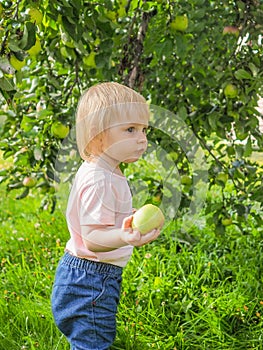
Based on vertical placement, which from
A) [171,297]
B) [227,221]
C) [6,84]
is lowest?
[171,297]

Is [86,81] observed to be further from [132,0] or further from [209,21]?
[209,21]

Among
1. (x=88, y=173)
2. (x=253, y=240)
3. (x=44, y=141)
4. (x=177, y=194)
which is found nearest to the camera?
(x=88, y=173)

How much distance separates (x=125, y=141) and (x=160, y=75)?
4.08ft

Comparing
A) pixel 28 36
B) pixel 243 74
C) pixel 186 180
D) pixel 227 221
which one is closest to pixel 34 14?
pixel 28 36

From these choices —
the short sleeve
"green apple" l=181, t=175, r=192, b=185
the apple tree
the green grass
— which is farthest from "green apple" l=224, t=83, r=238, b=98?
the short sleeve

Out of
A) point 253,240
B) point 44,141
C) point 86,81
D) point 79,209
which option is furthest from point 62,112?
point 253,240

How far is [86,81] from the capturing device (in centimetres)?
233

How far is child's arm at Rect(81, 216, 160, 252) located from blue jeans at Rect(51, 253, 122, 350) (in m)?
0.14

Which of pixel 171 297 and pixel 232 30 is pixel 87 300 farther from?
pixel 232 30

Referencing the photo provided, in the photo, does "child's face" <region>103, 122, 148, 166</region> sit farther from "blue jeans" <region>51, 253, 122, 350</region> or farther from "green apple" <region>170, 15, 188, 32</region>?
"green apple" <region>170, 15, 188, 32</region>

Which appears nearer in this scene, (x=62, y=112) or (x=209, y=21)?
(x=62, y=112)

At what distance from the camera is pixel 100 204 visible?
3.80 ft

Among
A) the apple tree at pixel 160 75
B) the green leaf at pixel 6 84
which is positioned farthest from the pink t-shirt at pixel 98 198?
the apple tree at pixel 160 75

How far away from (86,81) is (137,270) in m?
0.74
